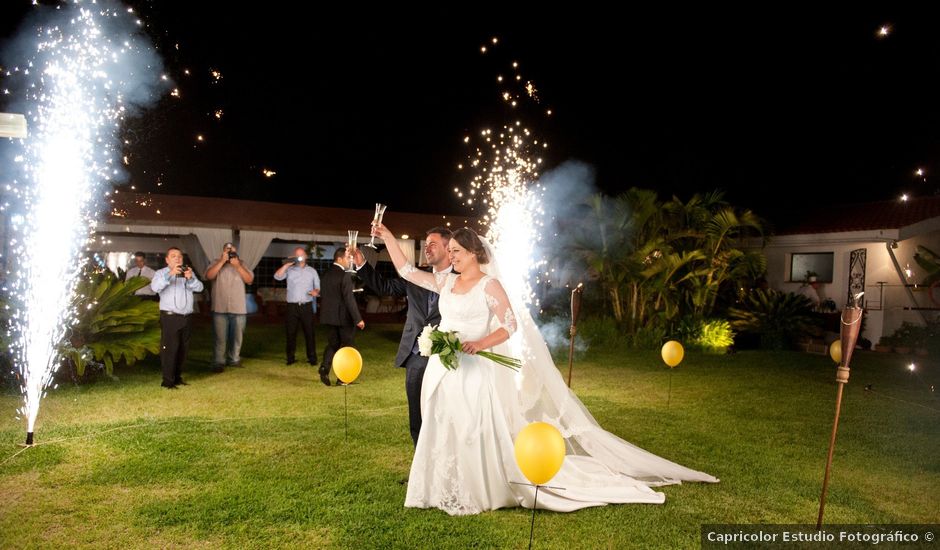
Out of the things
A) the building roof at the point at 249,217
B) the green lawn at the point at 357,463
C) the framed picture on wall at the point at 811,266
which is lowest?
the green lawn at the point at 357,463

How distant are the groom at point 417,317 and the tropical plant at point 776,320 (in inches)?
493

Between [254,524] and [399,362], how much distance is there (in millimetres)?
1738

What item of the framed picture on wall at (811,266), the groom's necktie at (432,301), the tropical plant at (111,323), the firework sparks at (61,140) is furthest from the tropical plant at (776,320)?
the firework sparks at (61,140)

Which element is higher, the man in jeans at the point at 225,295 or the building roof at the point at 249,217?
the building roof at the point at 249,217

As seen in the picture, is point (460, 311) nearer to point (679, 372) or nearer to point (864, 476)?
point (864, 476)

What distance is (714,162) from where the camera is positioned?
1155 inches

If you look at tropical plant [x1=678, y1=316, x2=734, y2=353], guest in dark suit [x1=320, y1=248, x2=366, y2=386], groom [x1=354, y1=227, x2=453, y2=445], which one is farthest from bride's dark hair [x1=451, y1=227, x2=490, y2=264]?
tropical plant [x1=678, y1=316, x2=734, y2=353]

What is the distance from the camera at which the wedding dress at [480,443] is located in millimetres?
5062

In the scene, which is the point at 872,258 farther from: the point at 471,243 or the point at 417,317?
the point at 471,243

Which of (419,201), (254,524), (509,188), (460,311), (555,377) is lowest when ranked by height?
(254,524)

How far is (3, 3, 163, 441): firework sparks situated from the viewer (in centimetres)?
877

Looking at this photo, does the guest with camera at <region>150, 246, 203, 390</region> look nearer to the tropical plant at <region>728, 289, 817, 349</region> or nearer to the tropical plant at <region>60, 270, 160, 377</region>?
the tropical plant at <region>60, 270, 160, 377</region>

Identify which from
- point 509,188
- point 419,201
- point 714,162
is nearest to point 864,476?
point 509,188

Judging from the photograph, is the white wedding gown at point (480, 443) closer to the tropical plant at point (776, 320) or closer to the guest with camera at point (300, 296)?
the guest with camera at point (300, 296)
